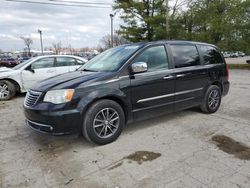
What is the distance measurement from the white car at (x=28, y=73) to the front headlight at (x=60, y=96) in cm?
504

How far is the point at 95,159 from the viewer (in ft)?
11.0

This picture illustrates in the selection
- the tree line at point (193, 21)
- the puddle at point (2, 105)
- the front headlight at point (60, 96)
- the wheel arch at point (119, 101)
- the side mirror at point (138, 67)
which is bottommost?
the puddle at point (2, 105)

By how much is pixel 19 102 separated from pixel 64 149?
14.7ft

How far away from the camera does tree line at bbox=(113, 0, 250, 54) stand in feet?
65.9

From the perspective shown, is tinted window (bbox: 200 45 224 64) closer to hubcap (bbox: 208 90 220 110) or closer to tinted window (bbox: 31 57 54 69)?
hubcap (bbox: 208 90 220 110)

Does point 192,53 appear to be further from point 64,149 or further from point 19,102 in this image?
point 19,102

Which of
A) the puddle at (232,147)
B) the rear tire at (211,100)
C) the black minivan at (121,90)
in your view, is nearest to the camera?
the puddle at (232,147)

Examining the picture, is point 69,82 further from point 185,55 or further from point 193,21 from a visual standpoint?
point 193,21

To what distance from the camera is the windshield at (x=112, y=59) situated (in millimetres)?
4094

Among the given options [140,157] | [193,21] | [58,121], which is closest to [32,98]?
[58,121]

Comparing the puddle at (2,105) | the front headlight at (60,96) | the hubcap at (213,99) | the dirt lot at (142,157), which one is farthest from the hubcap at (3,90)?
the hubcap at (213,99)

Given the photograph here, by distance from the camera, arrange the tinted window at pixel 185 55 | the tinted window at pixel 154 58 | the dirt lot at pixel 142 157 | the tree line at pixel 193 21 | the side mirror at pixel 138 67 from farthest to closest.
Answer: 1. the tree line at pixel 193 21
2. the tinted window at pixel 185 55
3. the tinted window at pixel 154 58
4. the side mirror at pixel 138 67
5. the dirt lot at pixel 142 157

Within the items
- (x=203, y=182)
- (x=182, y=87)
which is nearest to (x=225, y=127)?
(x=182, y=87)

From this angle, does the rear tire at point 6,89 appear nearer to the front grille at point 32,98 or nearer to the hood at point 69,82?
the front grille at point 32,98
